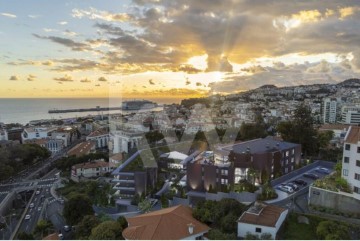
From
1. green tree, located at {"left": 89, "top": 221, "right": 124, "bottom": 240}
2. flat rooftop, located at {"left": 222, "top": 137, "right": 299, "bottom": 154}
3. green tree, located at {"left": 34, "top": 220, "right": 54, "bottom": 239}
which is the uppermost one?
flat rooftop, located at {"left": 222, "top": 137, "right": 299, "bottom": 154}

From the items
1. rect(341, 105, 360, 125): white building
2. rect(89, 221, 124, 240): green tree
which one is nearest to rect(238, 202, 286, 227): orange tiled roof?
rect(89, 221, 124, 240): green tree

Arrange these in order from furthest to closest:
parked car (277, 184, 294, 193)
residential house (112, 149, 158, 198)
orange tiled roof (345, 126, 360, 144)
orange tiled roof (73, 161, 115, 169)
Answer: orange tiled roof (73, 161, 115, 169), residential house (112, 149, 158, 198), parked car (277, 184, 294, 193), orange tiled roof (345, 126, 360, 144)

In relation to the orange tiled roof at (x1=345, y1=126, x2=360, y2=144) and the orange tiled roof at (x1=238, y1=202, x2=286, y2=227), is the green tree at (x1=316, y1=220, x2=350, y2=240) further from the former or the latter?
the orange tiled roof at (x1=345, y1=126, x2=360, y2=144)

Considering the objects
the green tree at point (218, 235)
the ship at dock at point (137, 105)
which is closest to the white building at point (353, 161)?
the green tree at point (218, 235)

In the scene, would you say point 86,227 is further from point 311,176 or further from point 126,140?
point 126,140

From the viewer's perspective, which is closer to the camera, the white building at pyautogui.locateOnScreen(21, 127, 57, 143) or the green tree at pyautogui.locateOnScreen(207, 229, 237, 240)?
the green tree at pyautogui.locateOnScreen(207, 229, 237, 240)

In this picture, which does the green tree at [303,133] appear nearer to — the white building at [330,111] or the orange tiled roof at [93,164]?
the orange tiled roof at [93,164]

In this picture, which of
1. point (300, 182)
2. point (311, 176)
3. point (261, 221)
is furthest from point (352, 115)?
point (261, 221)

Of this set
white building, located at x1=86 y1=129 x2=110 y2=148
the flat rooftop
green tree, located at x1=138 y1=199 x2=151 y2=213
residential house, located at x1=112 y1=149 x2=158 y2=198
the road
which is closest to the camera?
the road
